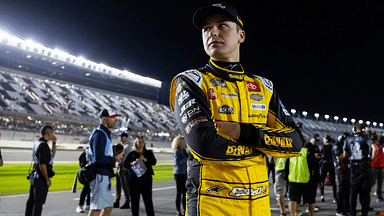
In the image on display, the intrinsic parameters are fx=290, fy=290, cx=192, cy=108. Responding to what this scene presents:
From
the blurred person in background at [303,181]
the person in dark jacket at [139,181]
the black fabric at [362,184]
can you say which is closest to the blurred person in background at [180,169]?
the person in dark jacket at [139,181]

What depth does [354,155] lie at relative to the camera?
6.55 m

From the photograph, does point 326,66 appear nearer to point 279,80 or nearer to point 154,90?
point 279,80

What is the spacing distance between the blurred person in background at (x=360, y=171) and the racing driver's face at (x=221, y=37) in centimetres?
600

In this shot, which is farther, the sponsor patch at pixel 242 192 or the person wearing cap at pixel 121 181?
the person wearing cap at pixel 121 181

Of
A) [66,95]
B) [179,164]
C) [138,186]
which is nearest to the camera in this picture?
[138,186]

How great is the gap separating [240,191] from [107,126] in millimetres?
3905

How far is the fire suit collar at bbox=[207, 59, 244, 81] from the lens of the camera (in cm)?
169

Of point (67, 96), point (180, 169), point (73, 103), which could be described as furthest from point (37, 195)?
point (67, 96)

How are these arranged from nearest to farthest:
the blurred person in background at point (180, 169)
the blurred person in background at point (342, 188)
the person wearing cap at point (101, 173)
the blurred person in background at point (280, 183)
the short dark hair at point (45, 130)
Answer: the person wearing cap at point (101, 173)
the short dark hair at point (45, 130)
the blurred person in background at point (280, 183)
the blurred person in background at point (180, 169)
the blurred person in background at point (342, 188)

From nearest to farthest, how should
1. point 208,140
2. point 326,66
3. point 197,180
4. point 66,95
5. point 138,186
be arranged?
point 208,140 < point 197,180 < point 138,186 < point 326,66 < point 66,95

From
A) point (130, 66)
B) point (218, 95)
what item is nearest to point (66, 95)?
point (130, 66)

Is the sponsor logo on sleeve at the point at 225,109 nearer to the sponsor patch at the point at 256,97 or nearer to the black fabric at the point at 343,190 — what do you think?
the sponsor patch at the point at 256,97

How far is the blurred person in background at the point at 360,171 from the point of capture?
631 centimetres

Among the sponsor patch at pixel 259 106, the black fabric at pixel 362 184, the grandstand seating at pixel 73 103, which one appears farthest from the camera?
the grandstand seating at pixel 73 103
